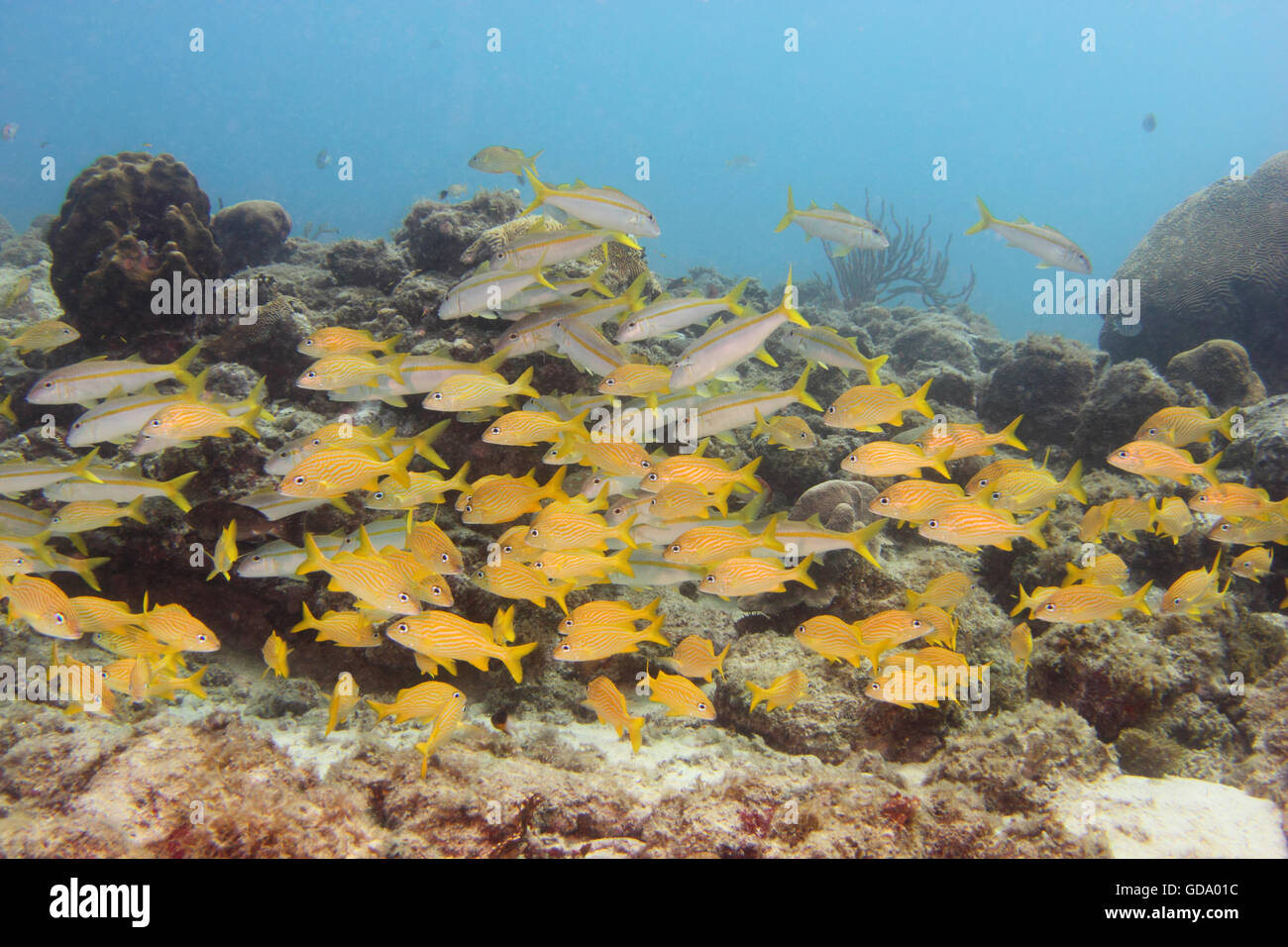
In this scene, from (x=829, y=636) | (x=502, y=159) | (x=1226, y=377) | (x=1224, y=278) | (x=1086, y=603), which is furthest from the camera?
(x=1224, y=278)

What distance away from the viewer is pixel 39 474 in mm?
4039

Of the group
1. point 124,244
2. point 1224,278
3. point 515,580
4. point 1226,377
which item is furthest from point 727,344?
point 1224,278

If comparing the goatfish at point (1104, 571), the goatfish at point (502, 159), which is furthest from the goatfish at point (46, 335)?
the goatfish at point (1104, 571)

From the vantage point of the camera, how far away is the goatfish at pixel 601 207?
181 inches

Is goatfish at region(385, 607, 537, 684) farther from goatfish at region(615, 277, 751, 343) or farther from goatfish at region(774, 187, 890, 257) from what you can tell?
goatfish at region(774, 187, 890, 257)

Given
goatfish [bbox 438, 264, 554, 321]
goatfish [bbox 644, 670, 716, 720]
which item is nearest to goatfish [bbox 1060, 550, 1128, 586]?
goatfish [bbox 644, 670, 716, 720]

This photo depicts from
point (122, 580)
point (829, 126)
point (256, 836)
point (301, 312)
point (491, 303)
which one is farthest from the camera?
point (829, 126)

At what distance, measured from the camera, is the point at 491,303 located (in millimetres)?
4480

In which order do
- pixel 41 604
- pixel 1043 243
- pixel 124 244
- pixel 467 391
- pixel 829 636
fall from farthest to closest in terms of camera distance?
pixel 124 244 → pixel 1043 243 → pixel 467 391 → pixel 829 636 → pixel 41 604

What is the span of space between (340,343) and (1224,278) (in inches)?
608

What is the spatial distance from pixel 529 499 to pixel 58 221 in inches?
329

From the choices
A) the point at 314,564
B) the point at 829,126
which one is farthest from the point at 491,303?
the point at 829,126

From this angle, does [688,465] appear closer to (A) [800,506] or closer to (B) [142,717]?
(A) [800,506]

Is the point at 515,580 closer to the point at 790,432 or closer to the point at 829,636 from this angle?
the point at 829,636
